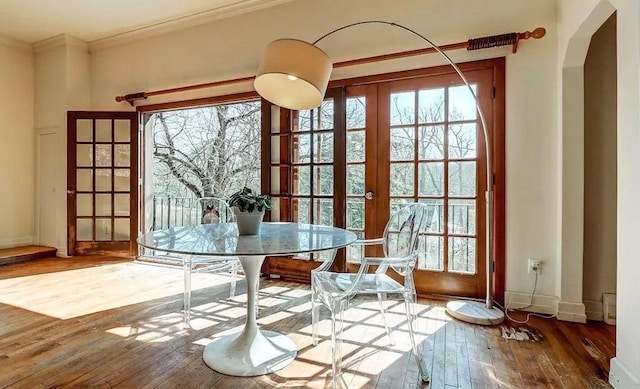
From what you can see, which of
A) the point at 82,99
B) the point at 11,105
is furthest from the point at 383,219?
the point at 11,105

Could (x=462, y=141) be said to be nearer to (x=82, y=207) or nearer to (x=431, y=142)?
(x=431, y=142)

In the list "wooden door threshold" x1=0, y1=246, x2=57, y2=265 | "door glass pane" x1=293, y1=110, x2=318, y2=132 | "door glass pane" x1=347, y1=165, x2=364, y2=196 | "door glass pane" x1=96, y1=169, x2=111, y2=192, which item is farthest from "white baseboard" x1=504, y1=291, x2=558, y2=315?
"wooden door threshold" x1=0, y1=246, x2=57, y2=265

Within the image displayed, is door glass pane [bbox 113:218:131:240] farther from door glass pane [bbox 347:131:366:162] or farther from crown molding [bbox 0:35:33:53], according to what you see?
door glass pane [bbox 347:131:366:162]

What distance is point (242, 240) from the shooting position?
1.79 metres

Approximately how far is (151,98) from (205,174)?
2.53m

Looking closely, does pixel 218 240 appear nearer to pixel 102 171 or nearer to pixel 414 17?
pixel 414 17

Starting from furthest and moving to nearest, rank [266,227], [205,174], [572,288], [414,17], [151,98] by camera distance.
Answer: [205,174]
[151,98]
[414,17]
[572,288]
[266,227]

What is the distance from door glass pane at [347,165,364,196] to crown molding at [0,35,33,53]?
497cm

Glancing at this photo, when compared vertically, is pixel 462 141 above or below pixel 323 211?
above

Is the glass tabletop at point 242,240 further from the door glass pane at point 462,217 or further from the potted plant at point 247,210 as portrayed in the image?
the door glass pane at point 462,217

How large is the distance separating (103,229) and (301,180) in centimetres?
301

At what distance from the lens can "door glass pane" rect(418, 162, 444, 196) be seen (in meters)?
3.01

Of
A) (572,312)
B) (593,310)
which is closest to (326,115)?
(572,312)

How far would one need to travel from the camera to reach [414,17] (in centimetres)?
307
